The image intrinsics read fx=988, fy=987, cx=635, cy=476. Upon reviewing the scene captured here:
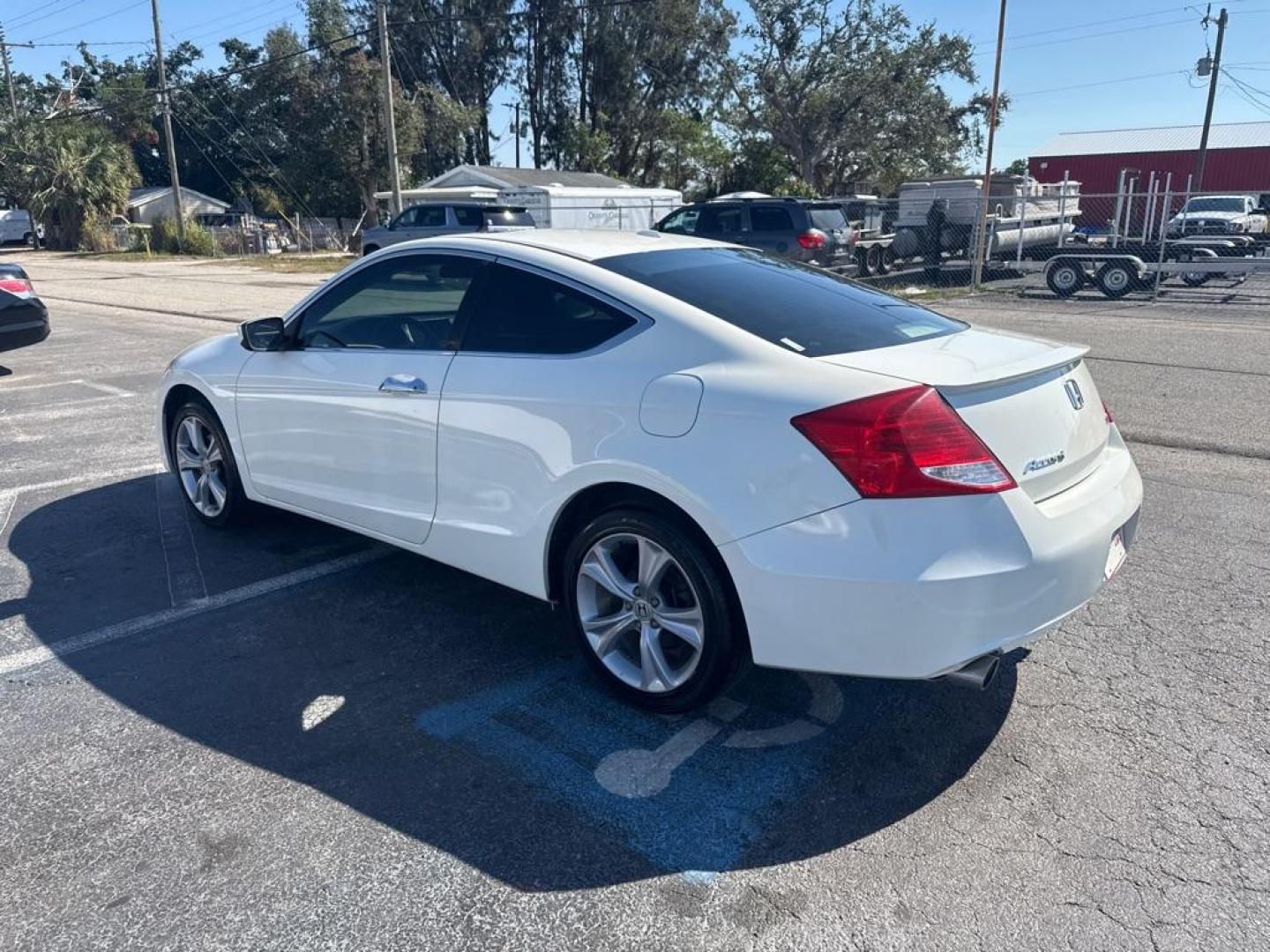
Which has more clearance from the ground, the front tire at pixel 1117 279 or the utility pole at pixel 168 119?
the utility pole at pixel 168 119

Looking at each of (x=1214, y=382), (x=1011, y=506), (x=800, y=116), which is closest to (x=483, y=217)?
(x=1214, y=382)

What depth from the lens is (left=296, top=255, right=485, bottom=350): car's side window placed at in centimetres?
399

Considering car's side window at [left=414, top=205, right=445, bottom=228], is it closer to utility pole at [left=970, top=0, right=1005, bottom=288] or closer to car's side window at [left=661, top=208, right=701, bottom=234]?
car's side window at [left=661, top=208, right=701, bottom=234]

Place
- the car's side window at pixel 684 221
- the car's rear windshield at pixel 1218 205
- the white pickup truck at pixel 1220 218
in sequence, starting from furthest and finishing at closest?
the car's rear windshield at pixel 1218 205
the white pickup truck at pixel 1220 218
the car's side window at pixel 684 221

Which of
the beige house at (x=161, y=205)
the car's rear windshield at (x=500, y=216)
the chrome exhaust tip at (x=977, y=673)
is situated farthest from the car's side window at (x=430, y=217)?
the beige house at (x=161, y=205)

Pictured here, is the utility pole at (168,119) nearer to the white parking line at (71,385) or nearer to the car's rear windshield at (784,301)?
the white parking line at (71,385)

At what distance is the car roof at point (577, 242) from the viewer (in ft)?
12.6

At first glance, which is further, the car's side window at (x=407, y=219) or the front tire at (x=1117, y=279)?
the car's side window at (x=407, y=219)

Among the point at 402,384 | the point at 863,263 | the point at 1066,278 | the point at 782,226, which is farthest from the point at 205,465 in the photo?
the point at 863,263

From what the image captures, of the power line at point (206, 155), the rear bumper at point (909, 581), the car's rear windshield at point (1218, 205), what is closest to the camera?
the rear bumper at point (909, 581)

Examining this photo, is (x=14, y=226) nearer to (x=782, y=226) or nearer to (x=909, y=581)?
(x=782, y=226)

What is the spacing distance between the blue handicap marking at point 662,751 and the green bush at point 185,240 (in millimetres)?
42092

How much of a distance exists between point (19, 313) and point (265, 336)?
23.9ft

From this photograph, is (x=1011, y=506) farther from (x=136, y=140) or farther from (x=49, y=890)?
(x=136, y=140)
